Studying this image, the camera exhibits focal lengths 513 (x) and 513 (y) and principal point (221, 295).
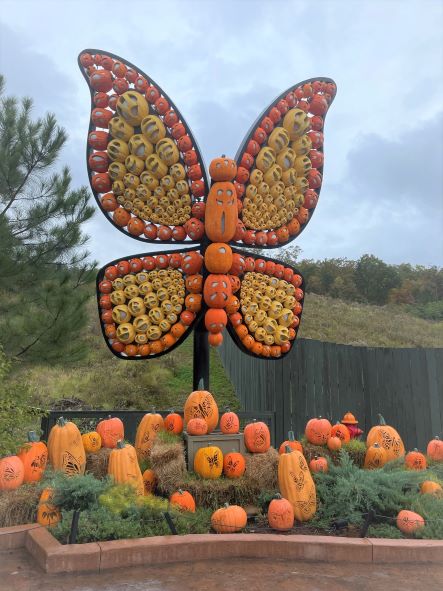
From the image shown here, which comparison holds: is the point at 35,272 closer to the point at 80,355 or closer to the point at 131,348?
the point at 80,355

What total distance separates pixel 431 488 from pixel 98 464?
336 centimetres

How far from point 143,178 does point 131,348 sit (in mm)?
2291

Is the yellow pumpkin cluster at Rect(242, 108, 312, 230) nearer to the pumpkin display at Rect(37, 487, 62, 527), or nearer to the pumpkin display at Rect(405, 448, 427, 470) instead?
the pumpkin display at Rect(405, 448, 427, 470)

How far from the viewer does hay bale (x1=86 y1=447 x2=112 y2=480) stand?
17.7 feet

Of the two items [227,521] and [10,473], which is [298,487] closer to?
[227,521]

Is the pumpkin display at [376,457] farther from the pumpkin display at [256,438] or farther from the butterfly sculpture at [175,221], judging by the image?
the butterfly sculpture at [175,221]

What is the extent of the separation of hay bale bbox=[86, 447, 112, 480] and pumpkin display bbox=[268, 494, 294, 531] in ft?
6.14

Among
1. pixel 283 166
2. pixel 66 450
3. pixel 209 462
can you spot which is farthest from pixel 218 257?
pixel 66 450

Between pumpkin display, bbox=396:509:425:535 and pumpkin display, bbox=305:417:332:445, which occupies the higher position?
pumpkin display, bbox=305:417:332:445

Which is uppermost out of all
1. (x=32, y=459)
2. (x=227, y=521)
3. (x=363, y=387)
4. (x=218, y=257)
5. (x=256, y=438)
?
(x=218, y=257)

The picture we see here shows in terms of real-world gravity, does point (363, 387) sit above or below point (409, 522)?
above

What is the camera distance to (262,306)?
23.8ft

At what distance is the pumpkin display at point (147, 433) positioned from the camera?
229 inches

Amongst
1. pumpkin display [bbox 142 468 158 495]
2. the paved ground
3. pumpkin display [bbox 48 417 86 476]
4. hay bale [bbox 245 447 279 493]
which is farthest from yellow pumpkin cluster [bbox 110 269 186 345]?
the paved ground
